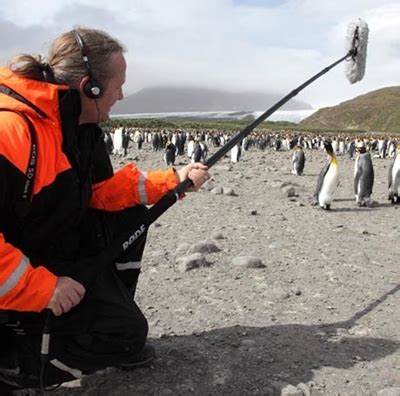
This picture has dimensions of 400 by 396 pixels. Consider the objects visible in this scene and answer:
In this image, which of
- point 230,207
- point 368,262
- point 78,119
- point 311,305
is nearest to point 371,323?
point 311,305

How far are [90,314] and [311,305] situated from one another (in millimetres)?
1806

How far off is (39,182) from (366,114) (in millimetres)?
103874

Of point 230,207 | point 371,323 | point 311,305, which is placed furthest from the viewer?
point 230,207

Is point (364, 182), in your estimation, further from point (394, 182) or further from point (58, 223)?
point (58, 223)

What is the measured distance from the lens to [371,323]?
329 cm

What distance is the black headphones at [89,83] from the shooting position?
2.08 metres

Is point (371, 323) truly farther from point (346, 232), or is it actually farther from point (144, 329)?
point (346, 232)

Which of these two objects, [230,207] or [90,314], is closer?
[90,314]

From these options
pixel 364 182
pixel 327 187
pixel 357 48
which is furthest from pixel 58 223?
pixel 364 182

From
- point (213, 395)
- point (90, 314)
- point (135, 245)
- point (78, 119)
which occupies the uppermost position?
point (78, 119)

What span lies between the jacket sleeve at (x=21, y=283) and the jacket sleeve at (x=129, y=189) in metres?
0.73

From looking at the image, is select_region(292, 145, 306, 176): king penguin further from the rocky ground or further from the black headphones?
the black headphones

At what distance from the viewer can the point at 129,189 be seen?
8.73 feet

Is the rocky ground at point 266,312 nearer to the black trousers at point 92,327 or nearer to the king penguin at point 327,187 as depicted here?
the black trousers at point 92,327
